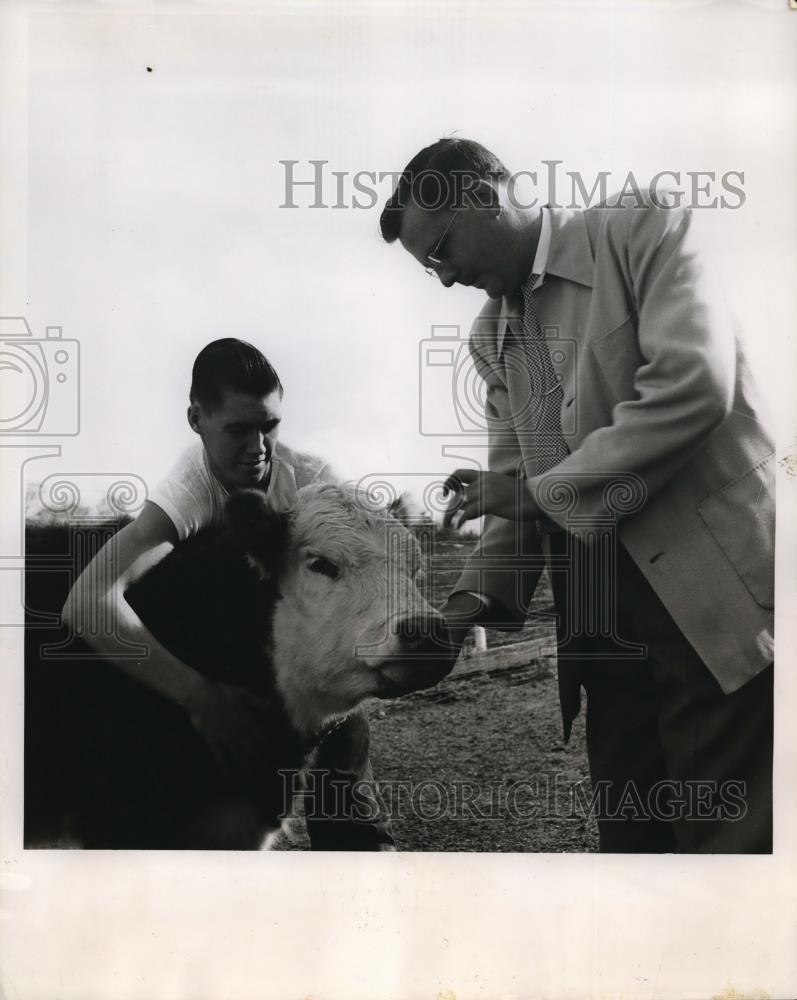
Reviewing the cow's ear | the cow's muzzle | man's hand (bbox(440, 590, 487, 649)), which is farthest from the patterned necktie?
the cow's ear

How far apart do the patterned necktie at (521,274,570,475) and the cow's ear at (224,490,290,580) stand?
708mm

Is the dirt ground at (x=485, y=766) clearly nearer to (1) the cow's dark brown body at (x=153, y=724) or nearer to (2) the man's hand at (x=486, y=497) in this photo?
(1) the cow's dark brown body at (x=153, y=724)

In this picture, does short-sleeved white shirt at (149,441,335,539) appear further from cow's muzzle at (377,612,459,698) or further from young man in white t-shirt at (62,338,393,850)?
cow's muzzle at (377,612,459,698)

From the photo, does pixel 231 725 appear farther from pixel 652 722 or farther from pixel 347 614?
pixel 652 722

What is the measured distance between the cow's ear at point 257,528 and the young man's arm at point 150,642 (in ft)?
0.56

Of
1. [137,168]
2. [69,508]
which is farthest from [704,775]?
[137,168]

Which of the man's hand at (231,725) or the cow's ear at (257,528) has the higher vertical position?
the cow's ear at (257,528)

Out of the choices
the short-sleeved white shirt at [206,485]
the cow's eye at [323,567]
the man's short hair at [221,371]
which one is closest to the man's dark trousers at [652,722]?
the cow's eye at [323,567]

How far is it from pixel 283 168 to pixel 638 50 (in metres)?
0.99

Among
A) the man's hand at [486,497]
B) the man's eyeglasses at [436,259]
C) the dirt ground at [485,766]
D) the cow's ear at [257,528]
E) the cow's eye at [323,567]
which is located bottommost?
the dirt ground at [485,766]

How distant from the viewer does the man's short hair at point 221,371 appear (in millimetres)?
2643

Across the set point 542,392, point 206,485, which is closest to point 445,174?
point 542,392

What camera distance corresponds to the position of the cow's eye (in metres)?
2.63

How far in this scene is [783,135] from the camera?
2623 millimetres
